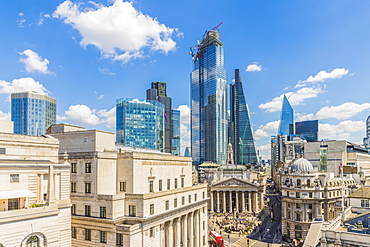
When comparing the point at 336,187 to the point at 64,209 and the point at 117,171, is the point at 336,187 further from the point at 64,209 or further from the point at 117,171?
the point at 64,209

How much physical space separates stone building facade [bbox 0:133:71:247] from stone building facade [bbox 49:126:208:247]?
893 centimetres

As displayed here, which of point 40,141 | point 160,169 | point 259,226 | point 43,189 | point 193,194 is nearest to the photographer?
point 43,189

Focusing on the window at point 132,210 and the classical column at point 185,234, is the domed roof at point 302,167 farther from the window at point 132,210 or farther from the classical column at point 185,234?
the window at point 132,210

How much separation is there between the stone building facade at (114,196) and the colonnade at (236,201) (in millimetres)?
86788

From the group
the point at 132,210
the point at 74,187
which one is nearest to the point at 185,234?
the point at 132,210

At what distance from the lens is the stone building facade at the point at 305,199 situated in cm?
8425

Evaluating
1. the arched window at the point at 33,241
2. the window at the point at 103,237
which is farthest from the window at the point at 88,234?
the arched window at the point at 33,241

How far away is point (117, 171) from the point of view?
5038cm

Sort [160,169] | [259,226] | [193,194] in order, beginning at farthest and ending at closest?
[259,226], [193,194], [160,169]

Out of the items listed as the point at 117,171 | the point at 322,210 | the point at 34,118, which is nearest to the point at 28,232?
the point at 117,171

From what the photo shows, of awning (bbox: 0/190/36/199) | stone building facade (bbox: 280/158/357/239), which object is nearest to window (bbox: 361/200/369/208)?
stone building facade (bbox: 280/158/357/239)

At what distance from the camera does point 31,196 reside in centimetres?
3291

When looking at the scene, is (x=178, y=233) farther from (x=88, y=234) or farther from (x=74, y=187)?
(x=74, y=187)

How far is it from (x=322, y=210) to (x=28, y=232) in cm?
8169
